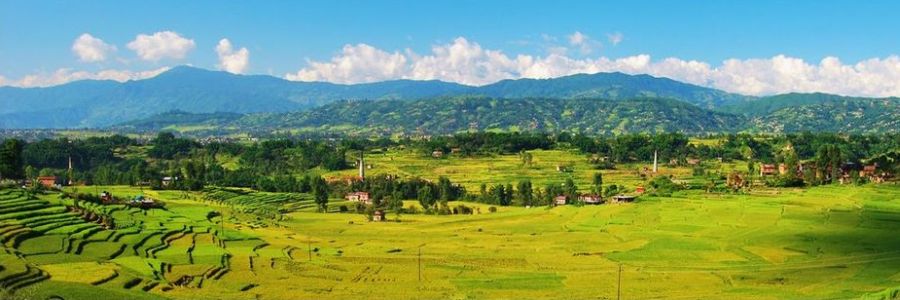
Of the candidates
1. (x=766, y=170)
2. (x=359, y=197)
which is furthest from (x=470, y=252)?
(x=766, y=170)

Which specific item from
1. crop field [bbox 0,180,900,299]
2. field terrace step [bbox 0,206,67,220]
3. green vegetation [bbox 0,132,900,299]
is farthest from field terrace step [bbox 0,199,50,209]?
field terrace step [bbox 0,206,67,220]

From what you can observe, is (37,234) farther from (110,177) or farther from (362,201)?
(110,177)

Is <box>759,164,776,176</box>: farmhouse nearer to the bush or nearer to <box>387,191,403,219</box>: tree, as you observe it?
the bush

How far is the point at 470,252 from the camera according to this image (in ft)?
236

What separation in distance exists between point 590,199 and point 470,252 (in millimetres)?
51021

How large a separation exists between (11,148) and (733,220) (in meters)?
103

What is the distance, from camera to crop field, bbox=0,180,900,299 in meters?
52.8

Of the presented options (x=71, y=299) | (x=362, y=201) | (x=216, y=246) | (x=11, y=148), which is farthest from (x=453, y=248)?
(x=11, y=148)

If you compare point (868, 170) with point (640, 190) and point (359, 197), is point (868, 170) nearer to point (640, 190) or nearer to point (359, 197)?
point (640, 190)

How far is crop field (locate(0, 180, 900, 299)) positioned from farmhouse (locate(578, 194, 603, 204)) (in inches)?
521

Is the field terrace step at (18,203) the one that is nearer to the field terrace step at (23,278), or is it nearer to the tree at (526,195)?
the field terrace step at (23,278)

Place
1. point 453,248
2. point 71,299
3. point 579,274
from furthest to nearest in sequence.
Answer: point 453,248 < point 579,274 < point 71,299

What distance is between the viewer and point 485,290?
54.5 m

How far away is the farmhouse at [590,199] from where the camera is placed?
387 feet
